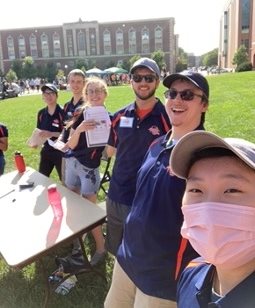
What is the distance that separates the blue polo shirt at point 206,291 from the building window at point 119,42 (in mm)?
91563

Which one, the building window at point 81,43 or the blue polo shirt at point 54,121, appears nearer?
the blue polo shirt at point 54,121

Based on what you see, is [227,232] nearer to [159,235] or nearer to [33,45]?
[159,235]

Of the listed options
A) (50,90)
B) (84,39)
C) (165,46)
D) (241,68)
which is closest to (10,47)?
(84,39)

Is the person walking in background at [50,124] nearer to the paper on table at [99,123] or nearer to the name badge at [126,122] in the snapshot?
the paper on table at [99,123]

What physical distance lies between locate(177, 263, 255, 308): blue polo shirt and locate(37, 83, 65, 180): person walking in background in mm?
3692

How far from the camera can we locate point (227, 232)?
1.09 m

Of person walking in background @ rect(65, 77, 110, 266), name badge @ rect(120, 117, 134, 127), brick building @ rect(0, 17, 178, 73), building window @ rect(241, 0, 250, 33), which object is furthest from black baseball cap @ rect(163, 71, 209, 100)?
brick building @ rect(0, 17, 178, 73)

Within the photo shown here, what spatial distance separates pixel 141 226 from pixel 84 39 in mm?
93566

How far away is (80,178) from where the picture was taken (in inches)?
153

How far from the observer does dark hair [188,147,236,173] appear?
1.17 metres

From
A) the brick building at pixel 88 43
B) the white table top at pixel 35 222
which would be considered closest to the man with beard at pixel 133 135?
the white table top at pixel 35 222

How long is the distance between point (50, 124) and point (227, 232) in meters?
4.10

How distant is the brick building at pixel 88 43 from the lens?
8681cm

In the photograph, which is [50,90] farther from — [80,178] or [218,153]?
[218,153]
